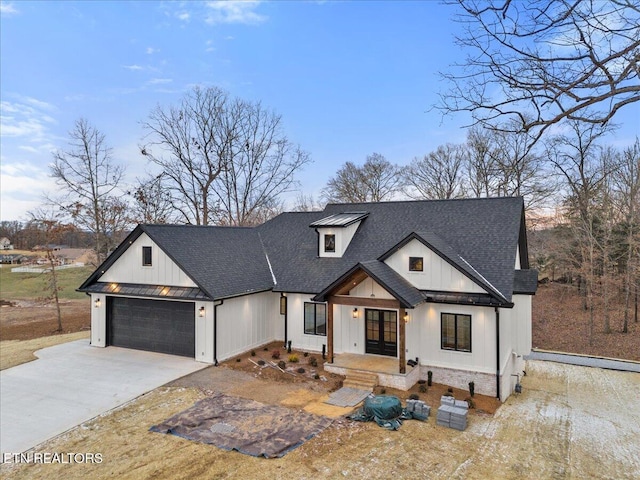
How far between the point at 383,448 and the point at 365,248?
29.3 feet

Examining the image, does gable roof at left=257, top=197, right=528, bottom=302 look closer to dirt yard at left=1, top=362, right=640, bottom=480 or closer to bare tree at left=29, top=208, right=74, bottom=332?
dirt yard at left=1, top=362, right=640, bottom=480

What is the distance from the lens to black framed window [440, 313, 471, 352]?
12495mm

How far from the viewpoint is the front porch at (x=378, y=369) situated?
1207cm

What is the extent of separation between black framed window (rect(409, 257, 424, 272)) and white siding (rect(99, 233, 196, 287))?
8274mm

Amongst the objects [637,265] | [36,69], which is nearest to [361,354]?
[637,265]

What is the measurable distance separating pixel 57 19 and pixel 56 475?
17809 millimetres

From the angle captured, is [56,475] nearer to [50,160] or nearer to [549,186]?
[50,160]

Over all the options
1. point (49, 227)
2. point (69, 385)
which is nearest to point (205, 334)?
point (69, 385)

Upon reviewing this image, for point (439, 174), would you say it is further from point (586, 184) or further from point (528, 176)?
point (586, 184)

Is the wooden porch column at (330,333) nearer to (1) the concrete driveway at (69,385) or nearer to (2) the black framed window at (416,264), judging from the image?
(2) the black framed window at (416,264)

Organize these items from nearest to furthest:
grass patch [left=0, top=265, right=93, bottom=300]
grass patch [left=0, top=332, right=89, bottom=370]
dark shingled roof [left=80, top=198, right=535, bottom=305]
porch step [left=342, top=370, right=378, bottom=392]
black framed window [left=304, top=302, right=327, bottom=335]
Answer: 1. porch step [left=342, top=370, right=378, bottom=392]
2. dark shingled roof [left=80, top=198, right=535, bottom=305]
3. grass patch [left=0, top=332, right=89, bottom=370]
4. black framed window [left=304, top=302, right=327, bottom=335]
5. grass patch [left=0, top=265, right=93, bottom=300]

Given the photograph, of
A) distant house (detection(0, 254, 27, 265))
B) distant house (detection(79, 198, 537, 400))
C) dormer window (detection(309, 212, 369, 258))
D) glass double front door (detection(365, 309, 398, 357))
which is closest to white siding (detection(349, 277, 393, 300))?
distant house (detection(79, 198, 537, 400))

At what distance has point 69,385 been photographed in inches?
480

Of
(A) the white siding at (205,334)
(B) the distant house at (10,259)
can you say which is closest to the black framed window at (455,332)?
(A) the white siding at (205,334)
